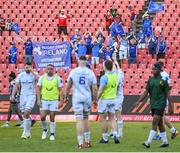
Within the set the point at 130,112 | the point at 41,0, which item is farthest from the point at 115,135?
the point at 41,0

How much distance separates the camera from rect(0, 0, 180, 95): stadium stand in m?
33.0

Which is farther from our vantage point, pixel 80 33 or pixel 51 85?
pixel 80 33

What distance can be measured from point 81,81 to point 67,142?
2067 mm

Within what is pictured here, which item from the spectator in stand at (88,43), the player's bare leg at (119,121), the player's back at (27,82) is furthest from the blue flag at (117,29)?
the player's bare leg at (119,121)

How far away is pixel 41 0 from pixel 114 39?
7788 mm

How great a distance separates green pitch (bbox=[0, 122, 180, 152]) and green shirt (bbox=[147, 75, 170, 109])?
103 centimetres

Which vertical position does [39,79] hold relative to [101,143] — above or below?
above

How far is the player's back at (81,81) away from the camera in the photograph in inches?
659

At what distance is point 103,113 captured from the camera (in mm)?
17812

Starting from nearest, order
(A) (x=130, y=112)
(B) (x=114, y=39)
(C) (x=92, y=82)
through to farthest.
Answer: (C) (x=92, y=82) → (A) (x=130, y=112) → (B) (x=114, y=39)

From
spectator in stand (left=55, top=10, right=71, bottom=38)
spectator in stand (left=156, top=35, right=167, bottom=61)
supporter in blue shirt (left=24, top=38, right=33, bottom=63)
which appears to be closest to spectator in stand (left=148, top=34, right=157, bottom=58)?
spectator in stand (left=156, top=35, right=167, bottom=61)

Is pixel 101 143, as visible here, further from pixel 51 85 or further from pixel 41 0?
pixel 41 0

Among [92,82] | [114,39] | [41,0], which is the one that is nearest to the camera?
[92,82]

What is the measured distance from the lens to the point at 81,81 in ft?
55.0
